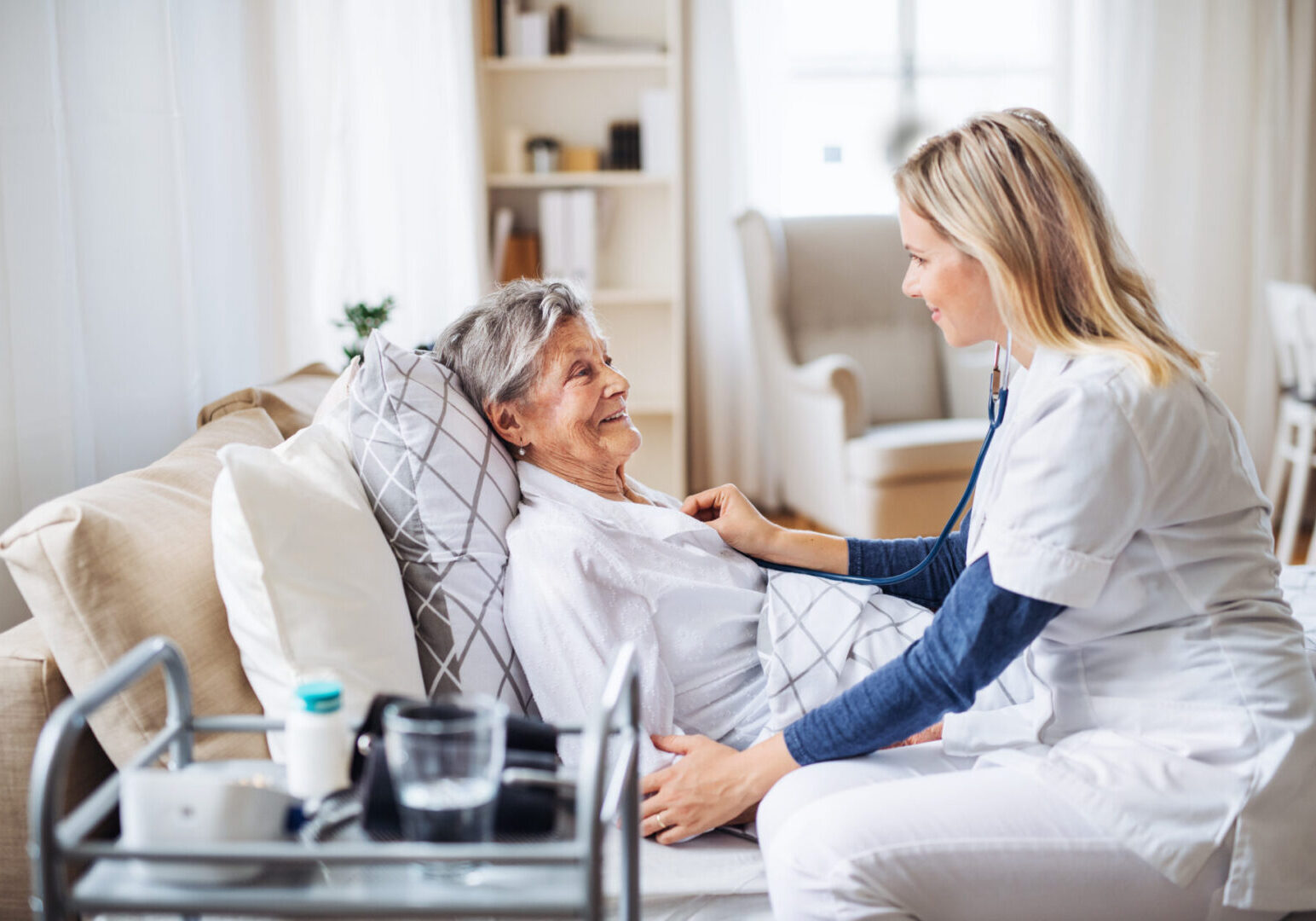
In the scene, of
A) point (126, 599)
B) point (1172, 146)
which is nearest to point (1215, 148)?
point (1172, 146)

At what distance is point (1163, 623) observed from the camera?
3.70 ft

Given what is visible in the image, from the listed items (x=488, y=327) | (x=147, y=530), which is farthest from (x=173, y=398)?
(x=147, y=530)

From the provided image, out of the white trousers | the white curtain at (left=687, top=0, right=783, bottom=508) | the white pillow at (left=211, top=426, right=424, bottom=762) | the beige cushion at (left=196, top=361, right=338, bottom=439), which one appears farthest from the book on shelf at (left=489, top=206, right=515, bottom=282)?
the white trousers

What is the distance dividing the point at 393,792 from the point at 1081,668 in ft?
2.26

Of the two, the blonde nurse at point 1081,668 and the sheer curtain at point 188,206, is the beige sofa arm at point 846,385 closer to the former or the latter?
the sheer curtain at point 188,206

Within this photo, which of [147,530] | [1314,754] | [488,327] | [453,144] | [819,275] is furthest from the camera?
[819,275]

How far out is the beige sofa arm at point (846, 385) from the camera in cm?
354

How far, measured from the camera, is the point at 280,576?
3.79ft

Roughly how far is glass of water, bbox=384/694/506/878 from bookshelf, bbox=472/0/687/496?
3475mm

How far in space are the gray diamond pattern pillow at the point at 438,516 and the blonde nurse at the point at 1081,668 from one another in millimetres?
374

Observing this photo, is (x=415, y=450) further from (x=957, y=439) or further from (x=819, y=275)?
(x=819, y=275)

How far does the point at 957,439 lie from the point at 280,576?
268 centimetres

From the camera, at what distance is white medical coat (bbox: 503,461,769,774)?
1.33 meters

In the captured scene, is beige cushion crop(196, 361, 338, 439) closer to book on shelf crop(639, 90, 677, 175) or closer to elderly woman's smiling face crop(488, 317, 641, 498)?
elderly woman's smiling face crop(488, 317, 641, 498)
